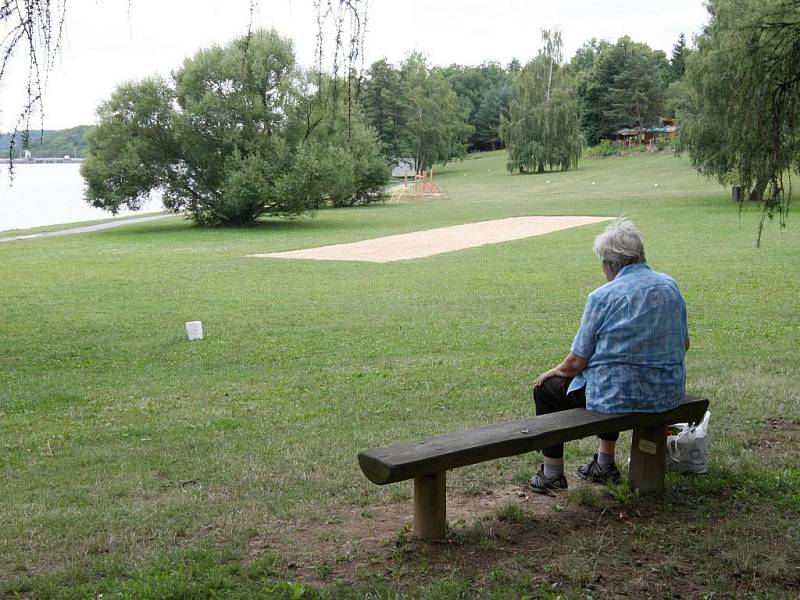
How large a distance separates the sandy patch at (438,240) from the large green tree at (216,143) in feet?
17.4

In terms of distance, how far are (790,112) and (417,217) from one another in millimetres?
29976

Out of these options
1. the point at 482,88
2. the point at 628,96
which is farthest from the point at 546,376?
the point at 628,96

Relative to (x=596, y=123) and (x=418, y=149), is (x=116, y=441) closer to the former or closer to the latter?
(x=418, y=149)

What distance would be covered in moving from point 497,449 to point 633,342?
0.88 m

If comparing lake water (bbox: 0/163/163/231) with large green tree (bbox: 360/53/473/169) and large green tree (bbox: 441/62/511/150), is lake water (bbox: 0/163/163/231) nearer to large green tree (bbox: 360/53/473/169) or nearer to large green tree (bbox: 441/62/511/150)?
large green tree (bbox: 441/62/511/150)

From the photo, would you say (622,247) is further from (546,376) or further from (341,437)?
(341,437)

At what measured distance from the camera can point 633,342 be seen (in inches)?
162

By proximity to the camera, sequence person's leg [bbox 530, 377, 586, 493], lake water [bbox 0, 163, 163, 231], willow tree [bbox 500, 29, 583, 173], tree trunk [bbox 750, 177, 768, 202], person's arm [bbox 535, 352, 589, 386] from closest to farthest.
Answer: person's arm [bbox 535, 352, 589, 386] < person's leg [bbox 530, 377, 586, 493] < tree trunk [bbox 750, 177, 768, 202] < willow tree [bbox 500, 29, 583, 173] < lake water [bbox 0, 163, 163, 231]

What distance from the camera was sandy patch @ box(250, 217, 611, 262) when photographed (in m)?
22.5

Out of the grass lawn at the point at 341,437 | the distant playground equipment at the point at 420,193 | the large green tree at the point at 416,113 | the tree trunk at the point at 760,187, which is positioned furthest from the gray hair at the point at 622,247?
the distant playground equipment at the point at 420,193

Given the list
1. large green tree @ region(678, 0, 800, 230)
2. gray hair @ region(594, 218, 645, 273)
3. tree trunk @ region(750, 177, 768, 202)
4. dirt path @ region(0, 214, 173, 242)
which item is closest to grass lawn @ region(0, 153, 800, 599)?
gray hair @ region(594, 218, 645, 273)

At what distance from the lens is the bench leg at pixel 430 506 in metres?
3.79

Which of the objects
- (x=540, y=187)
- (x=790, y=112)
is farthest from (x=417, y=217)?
(x=790, y=112)

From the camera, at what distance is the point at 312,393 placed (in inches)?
315
